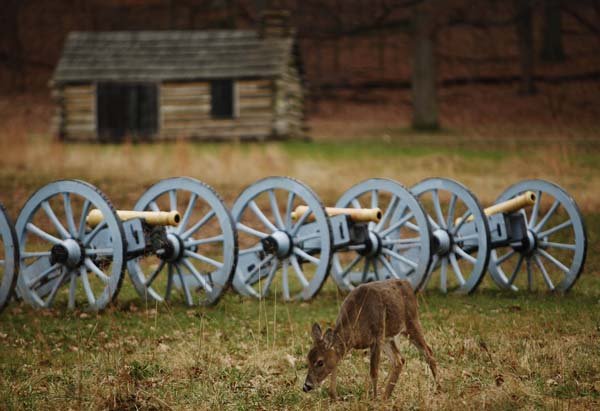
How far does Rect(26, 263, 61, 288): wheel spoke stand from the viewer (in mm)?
8156

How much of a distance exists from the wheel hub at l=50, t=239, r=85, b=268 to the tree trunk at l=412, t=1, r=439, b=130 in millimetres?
18686

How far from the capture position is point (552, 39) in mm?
34469

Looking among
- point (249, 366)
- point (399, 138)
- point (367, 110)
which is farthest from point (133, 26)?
point (249, 366)

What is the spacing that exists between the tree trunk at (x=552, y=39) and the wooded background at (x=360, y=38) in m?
0.04

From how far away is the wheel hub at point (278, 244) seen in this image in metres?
8.77

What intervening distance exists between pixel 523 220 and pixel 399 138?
15.0m

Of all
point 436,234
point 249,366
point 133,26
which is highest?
point 133,26

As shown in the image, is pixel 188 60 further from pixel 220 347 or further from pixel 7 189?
pixel 220 347

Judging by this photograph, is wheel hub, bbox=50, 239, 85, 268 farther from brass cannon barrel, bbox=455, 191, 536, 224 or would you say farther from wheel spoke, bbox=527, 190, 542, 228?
wheel spoke, bbox=527, 190, 542, 228

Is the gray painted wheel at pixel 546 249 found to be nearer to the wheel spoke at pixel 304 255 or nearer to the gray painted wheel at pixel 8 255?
the wheel spoke at pixel 304 255

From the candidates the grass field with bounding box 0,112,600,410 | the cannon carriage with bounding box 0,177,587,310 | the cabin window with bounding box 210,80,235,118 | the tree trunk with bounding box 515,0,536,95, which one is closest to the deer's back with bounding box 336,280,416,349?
the grass field with bounding box 0,112,600,410

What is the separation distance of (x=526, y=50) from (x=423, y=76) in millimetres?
5853

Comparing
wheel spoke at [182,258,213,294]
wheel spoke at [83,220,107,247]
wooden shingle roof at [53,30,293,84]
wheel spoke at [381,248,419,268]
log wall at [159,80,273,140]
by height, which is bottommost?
wheel spoke at [182,258,213,294]

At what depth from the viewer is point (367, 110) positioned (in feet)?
105
